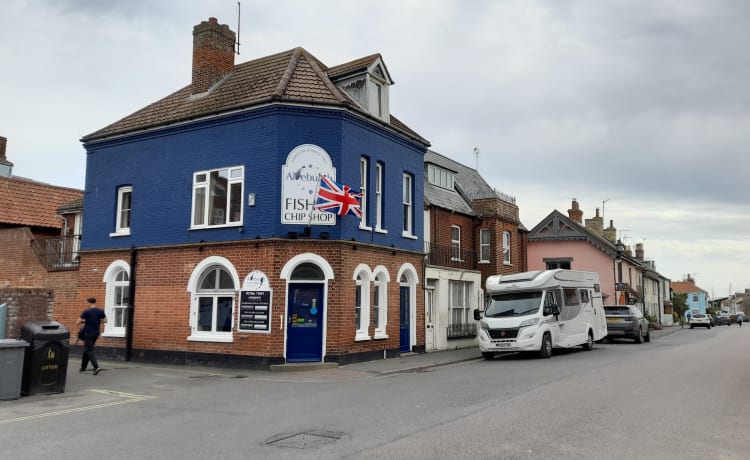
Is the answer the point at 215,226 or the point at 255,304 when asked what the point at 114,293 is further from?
the point at 255,304

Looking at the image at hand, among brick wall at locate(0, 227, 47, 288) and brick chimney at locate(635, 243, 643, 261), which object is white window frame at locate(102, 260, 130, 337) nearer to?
brick wall at locate(0, 227, 47, 288)

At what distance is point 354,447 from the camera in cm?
715

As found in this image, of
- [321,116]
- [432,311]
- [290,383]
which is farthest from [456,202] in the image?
[290,383]

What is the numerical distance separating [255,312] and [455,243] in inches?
463

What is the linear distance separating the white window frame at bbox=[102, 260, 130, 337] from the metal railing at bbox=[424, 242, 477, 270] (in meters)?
10.4

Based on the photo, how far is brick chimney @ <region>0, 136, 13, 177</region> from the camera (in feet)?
109

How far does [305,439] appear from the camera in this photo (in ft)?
25.3

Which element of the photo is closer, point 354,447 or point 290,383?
point 354,447

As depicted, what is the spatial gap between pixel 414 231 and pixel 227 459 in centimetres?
1434

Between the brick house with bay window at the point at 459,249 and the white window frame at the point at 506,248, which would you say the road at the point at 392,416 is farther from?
the white window frame at the point at 506,248

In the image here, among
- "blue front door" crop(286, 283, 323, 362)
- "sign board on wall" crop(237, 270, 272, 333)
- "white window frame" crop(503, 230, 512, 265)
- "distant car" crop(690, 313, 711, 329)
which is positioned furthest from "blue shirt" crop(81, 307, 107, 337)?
"distant car" crop(690, 313, 711, 329)

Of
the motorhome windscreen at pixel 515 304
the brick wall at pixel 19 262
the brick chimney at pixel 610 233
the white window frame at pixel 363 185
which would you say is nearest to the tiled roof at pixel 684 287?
the brick chimney at pixel 610 233

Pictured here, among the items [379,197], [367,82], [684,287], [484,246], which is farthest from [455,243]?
[684,287]

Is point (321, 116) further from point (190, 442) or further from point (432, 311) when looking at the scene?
point (190, 442)
